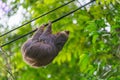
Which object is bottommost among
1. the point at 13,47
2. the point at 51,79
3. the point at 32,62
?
the point at 32,62

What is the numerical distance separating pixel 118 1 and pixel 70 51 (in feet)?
3.48

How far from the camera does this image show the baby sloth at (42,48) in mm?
4445

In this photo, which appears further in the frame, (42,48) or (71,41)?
(71,41)

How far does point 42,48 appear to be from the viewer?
4.48 meters

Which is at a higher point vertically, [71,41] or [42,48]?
[71,41]

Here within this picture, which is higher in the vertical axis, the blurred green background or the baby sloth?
the blurred green background

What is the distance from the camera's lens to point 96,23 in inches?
200

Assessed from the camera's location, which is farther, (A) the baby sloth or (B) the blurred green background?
(B) the blurred green background

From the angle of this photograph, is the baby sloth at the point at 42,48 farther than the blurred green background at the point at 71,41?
No

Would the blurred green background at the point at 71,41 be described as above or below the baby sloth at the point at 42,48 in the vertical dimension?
above

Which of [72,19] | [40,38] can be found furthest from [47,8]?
[40,38]

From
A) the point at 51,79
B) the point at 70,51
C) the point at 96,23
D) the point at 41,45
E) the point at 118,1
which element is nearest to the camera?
the point at 41,45

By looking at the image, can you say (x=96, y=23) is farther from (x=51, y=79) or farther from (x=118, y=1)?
(x=51, y=79)

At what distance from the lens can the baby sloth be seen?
445 cm
